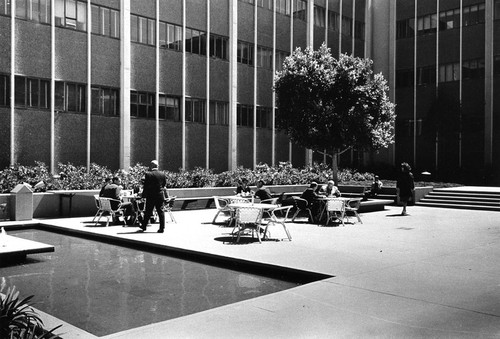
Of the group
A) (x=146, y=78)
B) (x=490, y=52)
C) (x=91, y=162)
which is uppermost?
(x=490, y=52)

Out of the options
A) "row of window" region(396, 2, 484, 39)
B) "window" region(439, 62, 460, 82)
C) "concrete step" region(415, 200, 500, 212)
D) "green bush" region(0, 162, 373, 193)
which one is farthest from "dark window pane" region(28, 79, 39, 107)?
"row of window" region(396, 2, 484, 39)

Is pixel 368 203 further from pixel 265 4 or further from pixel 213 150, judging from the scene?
pixel 265 4

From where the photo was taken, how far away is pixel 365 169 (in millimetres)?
36375

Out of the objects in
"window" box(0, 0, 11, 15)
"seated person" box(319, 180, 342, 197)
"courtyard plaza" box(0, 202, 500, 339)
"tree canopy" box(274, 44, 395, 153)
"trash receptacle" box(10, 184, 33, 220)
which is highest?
"window" box(0, 0, 11, 15)

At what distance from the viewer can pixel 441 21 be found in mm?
36875

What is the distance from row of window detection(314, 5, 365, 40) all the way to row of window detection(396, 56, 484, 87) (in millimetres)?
4386

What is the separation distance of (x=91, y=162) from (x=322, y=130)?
11.1 meters

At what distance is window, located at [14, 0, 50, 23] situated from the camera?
20.7 metres

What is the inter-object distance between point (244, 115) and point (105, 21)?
10.1 meters

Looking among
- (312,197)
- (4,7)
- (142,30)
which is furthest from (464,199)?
(4,7)

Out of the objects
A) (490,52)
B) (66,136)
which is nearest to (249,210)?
(66,136)

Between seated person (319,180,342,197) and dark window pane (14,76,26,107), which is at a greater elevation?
dark window pane (14,76,26,107)

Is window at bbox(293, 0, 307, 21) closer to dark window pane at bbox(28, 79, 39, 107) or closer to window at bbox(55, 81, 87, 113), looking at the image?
window at bbox(55, 81, 87, 113)

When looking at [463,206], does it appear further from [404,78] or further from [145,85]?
[404,78]
